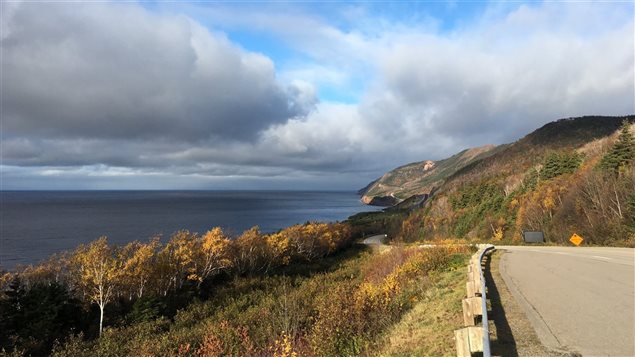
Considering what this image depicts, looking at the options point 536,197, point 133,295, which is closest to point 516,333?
point 133,295

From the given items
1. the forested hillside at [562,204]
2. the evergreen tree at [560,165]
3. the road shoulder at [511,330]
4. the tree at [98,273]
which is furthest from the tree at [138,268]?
the evergreen tree at [560,165]

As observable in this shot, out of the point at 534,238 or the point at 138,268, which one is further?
the point at 534,238

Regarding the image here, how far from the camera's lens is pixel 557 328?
779cm

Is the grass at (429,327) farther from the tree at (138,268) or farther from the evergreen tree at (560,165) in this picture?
the evergreen tree at (560,165)

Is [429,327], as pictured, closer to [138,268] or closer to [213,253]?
[138,268]

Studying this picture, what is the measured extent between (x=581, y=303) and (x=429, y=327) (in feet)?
13.8

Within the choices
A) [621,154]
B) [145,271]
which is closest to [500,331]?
[145,271]

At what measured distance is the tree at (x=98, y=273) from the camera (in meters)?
28.2

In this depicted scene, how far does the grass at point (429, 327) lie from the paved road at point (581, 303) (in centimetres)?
169

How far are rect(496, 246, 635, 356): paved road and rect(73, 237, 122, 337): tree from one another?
89.1ft

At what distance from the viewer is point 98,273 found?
28.3m

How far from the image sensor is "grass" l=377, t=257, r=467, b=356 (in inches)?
304

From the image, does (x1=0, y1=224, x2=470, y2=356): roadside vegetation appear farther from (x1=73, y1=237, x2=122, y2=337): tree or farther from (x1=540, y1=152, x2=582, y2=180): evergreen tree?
(x1=540, y1=152, x2=582, y2=180): evergreen tree

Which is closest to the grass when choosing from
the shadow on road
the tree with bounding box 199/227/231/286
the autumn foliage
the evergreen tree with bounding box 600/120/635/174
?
the shadow on road
